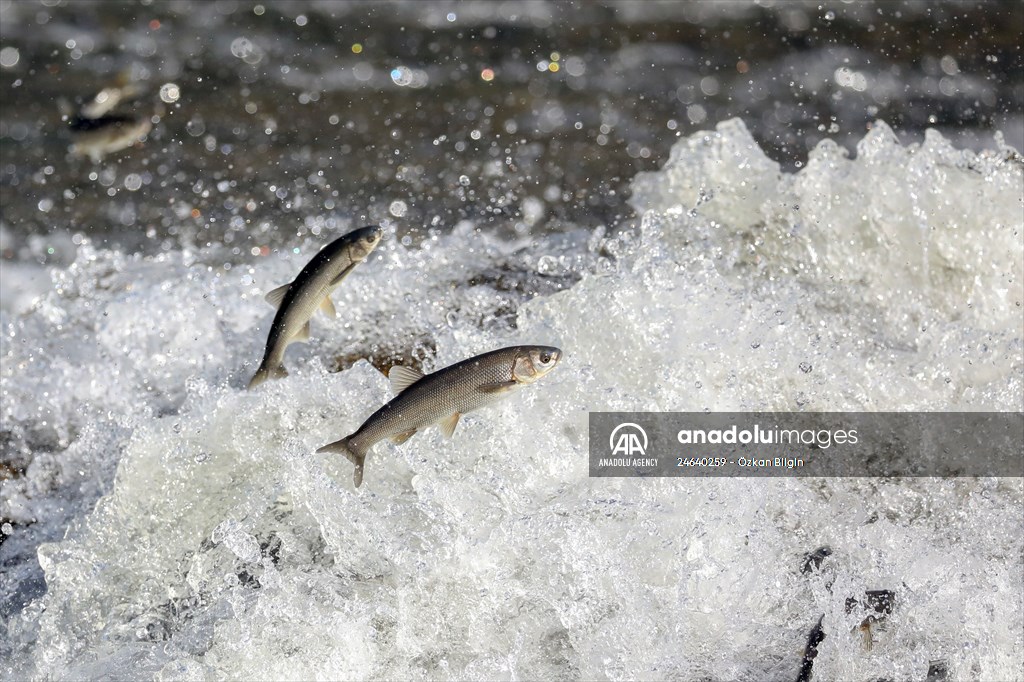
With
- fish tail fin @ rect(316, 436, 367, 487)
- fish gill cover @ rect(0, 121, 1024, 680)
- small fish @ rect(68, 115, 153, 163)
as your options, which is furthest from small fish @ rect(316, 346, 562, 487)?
small fish @ rect(68, 115, 153, 163)

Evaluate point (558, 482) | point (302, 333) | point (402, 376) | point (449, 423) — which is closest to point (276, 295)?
point (302, 333)

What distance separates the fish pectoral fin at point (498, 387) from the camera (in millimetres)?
2635

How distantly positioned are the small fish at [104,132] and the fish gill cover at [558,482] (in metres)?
2.82

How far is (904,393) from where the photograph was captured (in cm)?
336

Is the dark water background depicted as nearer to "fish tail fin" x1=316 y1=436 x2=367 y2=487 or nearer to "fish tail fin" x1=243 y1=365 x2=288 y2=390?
"fish tail fin" x1=243 y1=365 x2=288 y2=390

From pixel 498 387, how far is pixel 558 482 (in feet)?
1.84

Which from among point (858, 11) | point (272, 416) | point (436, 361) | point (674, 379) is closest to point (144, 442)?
point (272, 416)

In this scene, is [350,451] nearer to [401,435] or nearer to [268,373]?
[401,435]

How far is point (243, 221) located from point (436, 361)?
344 cm

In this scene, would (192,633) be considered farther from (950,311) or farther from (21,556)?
(950,311)

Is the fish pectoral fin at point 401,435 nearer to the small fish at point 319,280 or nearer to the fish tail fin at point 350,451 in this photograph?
the fish tail fin at point 350,451

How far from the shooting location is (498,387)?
264cm

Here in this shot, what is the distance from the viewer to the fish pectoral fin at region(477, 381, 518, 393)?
8.64 ft

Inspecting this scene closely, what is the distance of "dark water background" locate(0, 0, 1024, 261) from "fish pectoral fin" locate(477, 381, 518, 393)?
362cm
